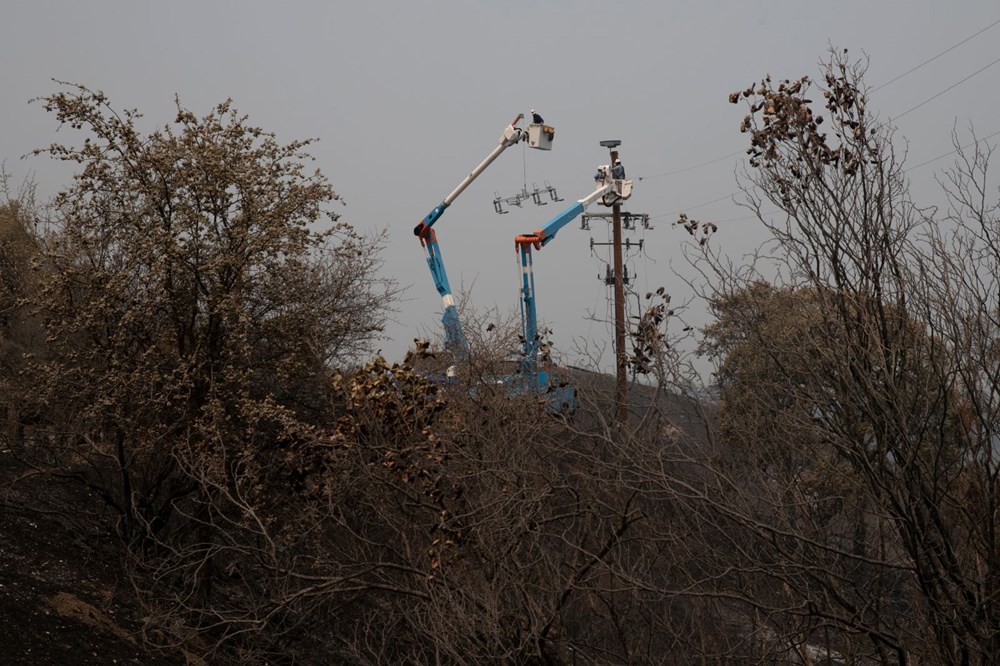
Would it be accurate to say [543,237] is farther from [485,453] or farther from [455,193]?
[485,453]

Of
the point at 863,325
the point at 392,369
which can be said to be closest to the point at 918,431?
the point at 863,325

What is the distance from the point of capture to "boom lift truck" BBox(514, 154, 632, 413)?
1206cm

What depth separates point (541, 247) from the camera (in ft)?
66.4

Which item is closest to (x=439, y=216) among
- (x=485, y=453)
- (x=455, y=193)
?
(x=455, y=193)

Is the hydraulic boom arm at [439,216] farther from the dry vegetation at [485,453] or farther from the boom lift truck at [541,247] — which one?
the dry vegetation at [485,453]

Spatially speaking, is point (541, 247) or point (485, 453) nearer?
point (485, 453)

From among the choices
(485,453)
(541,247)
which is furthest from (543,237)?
(485,453)

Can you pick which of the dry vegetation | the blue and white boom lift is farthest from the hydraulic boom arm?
the dry vegetation

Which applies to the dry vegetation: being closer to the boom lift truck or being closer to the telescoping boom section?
the boom lift truck

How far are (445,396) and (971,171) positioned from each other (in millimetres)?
5879

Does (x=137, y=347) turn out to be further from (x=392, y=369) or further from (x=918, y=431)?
(x=918, y=431)

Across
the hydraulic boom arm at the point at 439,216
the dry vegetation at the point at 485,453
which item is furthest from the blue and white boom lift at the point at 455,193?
the dry vegetation at the point at 485,453

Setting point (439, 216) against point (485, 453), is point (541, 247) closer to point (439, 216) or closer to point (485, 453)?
point (439, 216)

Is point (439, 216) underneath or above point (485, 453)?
above
